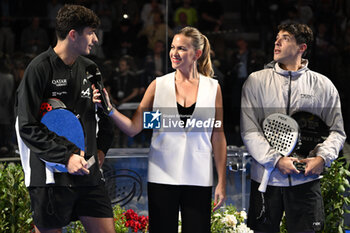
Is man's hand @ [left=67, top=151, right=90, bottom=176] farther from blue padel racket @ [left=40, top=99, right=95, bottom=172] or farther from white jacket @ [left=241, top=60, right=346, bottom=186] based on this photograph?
white jacket @ [left=241, top=60, right=346, bottom=186]

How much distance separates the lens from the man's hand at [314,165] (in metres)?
3.92

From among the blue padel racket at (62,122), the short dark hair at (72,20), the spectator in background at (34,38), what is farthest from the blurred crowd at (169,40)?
the blue padel racket at (62,122)

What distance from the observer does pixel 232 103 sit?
15.0 feet

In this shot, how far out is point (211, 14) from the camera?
559 cm

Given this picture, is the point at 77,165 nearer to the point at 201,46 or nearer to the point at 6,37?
the point at 201,46

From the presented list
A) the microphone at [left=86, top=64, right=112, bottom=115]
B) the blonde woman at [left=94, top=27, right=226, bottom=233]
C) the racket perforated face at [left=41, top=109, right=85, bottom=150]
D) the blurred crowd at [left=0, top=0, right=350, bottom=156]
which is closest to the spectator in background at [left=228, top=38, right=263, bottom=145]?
the blurred crowd at [left=0, top=0, right=350, bottom=156]

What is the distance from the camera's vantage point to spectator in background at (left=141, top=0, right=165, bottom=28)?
5.55m

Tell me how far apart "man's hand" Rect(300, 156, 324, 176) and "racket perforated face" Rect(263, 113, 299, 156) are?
0.43 ft

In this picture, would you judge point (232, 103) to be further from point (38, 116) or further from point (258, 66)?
point (38, 116)

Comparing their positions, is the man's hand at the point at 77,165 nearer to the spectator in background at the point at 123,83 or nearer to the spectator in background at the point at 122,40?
the spectator in background at the point at 123,83

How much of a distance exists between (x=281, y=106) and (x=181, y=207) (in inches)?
35.5

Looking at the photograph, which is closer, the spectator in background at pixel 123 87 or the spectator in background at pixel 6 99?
the spectator in background at pixel 123 87

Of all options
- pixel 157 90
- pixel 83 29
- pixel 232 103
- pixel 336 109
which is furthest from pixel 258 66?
pixel 83 29

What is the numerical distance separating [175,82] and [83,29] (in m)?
0.67
